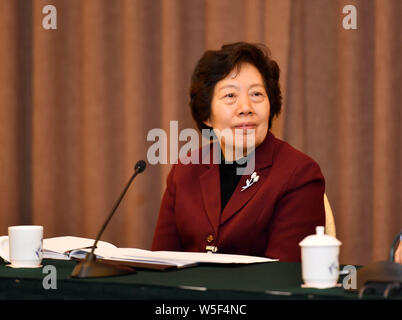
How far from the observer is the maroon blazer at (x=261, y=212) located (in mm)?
1886

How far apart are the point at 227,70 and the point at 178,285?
1119 mm

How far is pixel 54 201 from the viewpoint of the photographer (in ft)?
10.4

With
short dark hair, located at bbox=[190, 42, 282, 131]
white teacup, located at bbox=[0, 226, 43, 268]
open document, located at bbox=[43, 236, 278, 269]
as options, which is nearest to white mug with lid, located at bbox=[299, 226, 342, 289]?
open document, located at bbox=[43, 236, 278, 269]

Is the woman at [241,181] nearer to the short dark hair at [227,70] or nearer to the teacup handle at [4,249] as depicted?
the short dark hair at [227,70]

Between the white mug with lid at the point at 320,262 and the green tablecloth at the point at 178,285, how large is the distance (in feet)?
0.11

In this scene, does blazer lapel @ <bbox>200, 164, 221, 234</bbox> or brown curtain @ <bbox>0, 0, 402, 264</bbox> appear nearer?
blazer lapel @ <bbox>200, 164, 221, 234</bbox>

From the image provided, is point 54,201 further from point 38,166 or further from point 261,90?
point 261,90

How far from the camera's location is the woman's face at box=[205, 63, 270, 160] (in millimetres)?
2098

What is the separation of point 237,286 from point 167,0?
7.13 feet

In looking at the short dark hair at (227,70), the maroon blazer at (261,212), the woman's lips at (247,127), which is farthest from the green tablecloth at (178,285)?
the short dark hair at (227,70)

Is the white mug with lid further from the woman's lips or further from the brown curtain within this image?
the brown curtain

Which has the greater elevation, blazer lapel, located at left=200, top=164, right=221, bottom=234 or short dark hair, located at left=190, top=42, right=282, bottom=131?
short dark hair, located at left=190, top=42, right=282, bottom=131

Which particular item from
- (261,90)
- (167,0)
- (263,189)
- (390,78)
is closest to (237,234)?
(263,189)

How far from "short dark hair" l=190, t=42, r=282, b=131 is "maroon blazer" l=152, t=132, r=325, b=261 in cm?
19
